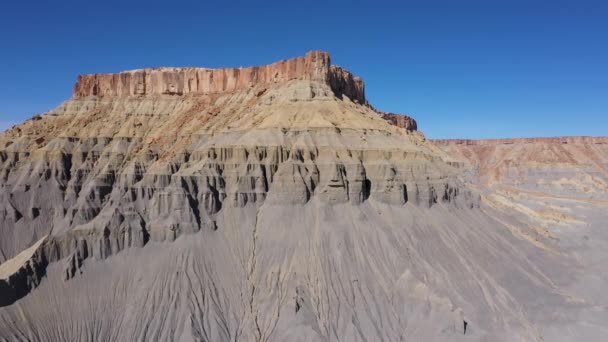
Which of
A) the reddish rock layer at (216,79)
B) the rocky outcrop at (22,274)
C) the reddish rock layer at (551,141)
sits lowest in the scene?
the rocky outcrop at (22,274)

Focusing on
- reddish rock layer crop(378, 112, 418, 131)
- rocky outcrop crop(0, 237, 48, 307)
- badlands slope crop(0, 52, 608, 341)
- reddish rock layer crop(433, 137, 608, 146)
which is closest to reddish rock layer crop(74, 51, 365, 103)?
badlands slope crop(0, 52, 608, 341)

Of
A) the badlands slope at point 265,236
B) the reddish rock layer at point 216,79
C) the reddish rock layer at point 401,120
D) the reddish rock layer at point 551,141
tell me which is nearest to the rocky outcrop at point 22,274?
the badlands slope at point 265,236

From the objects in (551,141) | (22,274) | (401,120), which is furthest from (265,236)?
(551,141)

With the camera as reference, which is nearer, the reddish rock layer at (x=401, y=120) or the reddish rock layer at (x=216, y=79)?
the reddish rock layer at (x=216, y=79)

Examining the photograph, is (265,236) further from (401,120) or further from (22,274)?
(401,120)

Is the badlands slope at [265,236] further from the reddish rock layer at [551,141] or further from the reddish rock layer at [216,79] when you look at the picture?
the reddish rock layer at [551,141]

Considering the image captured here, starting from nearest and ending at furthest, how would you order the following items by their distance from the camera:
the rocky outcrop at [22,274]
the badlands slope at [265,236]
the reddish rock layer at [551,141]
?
the rocky outcrop at [22,274] → the badlands slope at [265,236] → the reddish rock layer at [551,141]
